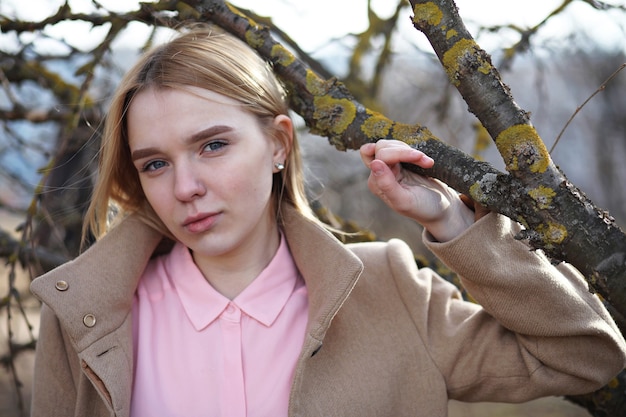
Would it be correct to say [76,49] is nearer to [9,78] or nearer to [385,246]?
[9,78]

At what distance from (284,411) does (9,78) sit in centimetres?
209

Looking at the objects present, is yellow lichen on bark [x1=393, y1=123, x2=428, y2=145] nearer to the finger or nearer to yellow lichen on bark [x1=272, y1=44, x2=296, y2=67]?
the finger

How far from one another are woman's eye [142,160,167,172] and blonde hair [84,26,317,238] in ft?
0.53

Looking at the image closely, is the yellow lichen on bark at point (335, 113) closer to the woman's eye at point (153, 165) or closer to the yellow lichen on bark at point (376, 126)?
the yellow lichen on bark at point (376, 126)

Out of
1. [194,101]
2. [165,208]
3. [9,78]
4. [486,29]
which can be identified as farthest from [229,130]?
[9,78]

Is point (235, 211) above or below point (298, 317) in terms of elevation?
above

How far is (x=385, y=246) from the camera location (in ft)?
6.49

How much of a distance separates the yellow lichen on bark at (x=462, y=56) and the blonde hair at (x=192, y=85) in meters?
0.61

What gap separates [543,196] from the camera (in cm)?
134

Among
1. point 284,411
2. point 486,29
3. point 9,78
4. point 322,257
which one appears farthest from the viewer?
point 9,78

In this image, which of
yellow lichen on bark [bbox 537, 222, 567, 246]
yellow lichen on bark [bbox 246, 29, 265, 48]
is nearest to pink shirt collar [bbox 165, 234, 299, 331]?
yellow lichen on bark [bbox 246, 29, 265, 48]

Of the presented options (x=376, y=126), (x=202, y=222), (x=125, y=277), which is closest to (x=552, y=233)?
(x=376, y=126)

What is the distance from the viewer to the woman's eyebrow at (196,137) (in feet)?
5.58

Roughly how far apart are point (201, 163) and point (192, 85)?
219 millimetres
